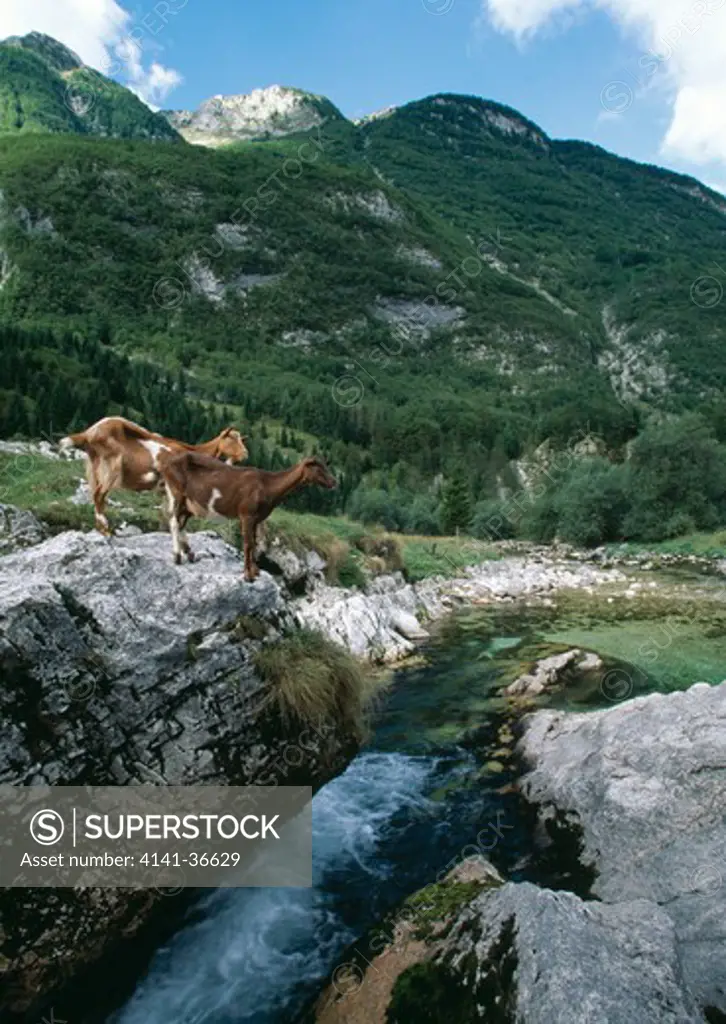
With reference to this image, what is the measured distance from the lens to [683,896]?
7.65 m

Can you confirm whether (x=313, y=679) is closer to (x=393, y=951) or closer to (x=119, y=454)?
(x=393, y=951)

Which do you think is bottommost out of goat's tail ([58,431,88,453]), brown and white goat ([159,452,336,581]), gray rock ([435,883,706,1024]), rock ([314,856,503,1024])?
rock ([314,856,503,1024])

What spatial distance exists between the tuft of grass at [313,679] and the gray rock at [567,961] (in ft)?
9.03

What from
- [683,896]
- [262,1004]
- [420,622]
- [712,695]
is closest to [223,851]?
[262,1004]

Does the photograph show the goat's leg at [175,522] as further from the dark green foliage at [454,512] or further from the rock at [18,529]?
the dark green foliage at [454,512]

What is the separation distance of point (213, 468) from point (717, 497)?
72024mm

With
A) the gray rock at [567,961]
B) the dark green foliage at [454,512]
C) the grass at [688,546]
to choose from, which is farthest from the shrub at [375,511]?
the gray rock at [567,961]

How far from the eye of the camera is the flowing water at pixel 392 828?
23.9ft

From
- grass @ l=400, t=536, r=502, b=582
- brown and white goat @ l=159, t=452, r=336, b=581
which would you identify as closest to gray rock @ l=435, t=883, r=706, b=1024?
brown and white goat @ l=159, t=452, r=336, b=581

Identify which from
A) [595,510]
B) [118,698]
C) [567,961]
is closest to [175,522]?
[118,698]

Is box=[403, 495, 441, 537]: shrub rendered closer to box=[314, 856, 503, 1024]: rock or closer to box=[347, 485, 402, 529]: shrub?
box=[347, 485, 402, 529]: shrub

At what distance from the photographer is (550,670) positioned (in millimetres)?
18875

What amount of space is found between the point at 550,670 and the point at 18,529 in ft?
47.9

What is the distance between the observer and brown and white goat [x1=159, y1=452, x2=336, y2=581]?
8.16 m
